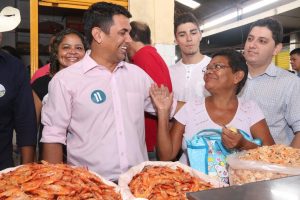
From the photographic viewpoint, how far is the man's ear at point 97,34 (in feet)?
6.64

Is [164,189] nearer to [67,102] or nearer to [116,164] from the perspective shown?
[116,164]

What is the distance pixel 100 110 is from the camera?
1.88 m

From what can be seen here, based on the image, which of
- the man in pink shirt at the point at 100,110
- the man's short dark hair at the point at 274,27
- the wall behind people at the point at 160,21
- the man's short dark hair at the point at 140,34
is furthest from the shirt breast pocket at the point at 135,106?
the wall behind people at the point at 160,21

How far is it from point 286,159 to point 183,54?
1.71m

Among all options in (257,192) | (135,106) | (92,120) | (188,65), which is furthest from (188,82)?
(257,192)

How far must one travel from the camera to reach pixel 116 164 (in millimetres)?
1887

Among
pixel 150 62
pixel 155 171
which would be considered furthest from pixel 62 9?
pixel 155 171

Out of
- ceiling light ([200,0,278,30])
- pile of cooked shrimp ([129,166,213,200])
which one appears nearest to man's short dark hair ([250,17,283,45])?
pile of cooked shrimp ([129,166,213,200])

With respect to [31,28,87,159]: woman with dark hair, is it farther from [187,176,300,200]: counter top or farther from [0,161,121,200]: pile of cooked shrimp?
[187,176,300,200]: counter top

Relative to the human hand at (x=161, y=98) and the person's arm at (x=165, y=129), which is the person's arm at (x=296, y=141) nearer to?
the person's arm at (x=165, y=129)

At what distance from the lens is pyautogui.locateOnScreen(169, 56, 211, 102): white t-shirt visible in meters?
2.83

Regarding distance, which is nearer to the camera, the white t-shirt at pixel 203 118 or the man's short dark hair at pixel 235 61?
the white t-shirt at pixel 203 118

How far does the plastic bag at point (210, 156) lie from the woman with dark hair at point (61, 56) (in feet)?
4.98

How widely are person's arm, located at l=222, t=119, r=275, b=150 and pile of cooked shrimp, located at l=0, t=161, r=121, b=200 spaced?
0.69 metres
